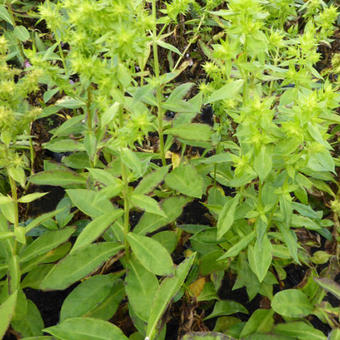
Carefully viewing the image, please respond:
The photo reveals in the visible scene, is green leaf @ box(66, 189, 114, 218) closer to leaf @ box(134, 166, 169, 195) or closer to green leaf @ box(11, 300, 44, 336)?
leaf @ box(134, 166, 169, 195)

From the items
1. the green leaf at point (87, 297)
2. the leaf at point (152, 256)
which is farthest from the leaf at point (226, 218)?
the green leaf at point (87, 297)

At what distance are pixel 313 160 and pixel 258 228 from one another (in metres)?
0.36

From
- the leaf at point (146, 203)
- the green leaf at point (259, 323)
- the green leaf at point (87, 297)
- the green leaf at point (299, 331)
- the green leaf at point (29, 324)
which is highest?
the leaf at point (146, 203)

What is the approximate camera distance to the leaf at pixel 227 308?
1.88 metres

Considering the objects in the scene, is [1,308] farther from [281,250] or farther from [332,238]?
[332,238]

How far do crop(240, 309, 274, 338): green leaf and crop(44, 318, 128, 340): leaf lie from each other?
1.95 ft

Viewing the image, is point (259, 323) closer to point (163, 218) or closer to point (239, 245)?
point (239, 245)

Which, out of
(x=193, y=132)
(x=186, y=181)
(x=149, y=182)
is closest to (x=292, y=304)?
(x=186, y=181)

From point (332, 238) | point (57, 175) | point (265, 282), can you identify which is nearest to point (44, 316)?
point (57, 175)

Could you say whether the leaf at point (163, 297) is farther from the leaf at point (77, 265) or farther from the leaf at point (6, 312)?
the leaf at point (6, 312)

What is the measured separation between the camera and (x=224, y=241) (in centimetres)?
189

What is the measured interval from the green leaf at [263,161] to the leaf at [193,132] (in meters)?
0.60

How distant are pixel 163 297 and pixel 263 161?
0.67m

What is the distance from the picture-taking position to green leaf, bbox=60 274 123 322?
1627 millimetres
